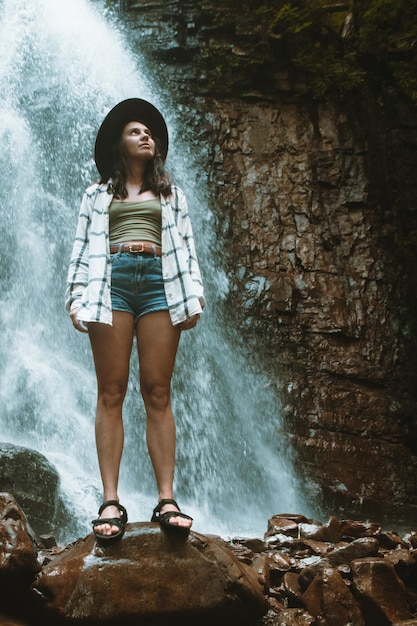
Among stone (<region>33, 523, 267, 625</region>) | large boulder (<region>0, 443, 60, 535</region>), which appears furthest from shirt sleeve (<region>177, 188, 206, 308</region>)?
large boulder (<region>0, 443, 60, 535</region>)

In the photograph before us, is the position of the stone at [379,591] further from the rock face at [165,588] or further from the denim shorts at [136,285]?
the denim shorts at [136,285]

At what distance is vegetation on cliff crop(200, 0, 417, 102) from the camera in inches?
394

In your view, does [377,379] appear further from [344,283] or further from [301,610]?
[301,610]

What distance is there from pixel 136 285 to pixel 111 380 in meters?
0.47

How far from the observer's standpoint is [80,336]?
26.6 ft

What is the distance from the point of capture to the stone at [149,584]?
2.54 m

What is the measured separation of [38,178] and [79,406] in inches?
159

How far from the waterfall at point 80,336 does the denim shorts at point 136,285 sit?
9.98 ft

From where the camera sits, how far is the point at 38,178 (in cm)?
944

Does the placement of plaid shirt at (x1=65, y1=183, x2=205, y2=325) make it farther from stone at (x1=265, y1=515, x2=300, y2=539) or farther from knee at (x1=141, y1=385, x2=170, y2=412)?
stone at (x1=265, y1=515, x2=300, y2=539)

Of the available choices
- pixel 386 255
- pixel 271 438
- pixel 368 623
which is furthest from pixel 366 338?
pixel 368 623

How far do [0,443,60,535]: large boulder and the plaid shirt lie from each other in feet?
8.72

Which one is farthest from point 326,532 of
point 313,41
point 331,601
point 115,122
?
point 313,41

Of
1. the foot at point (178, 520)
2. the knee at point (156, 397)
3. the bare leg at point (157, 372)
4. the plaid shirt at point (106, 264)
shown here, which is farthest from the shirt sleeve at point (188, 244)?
the foot at point (178, 520)
